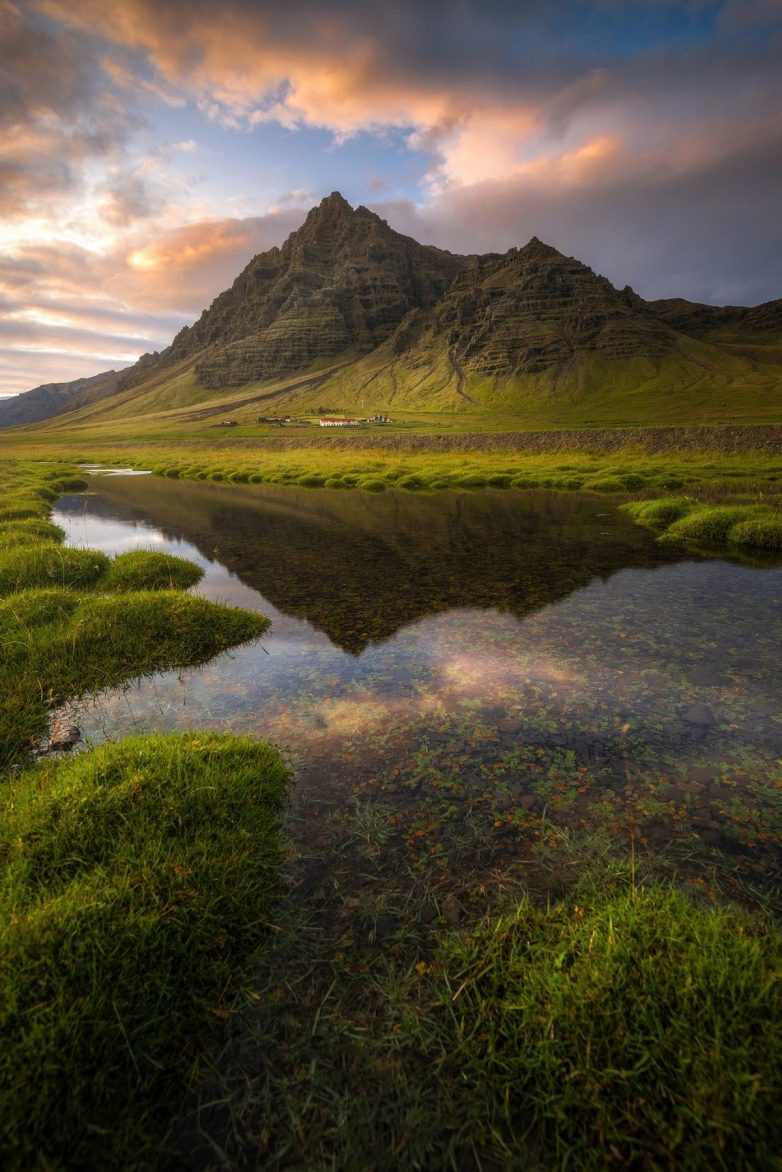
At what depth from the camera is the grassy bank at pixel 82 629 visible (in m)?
10.5

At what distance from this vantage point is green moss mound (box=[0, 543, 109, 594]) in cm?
1650

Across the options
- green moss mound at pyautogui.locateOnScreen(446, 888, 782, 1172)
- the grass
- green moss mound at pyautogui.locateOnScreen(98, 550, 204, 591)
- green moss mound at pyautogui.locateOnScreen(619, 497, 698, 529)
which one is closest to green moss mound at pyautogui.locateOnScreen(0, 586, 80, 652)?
green moss mound at pyautogui.locateOnScreen(98, 550, 204, 591)

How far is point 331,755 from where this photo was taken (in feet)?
28.2

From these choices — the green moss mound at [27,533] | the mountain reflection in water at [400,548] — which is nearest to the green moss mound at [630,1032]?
the mountain reflection in water at [400,548]

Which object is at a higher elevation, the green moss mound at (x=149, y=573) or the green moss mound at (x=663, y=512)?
the green moss mound at (x=149, y=573)

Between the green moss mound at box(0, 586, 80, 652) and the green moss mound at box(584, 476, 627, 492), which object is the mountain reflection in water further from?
the green moss mound at box(0, 586, 80, 652)

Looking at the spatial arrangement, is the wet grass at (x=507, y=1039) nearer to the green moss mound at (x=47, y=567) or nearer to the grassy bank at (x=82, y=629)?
the grassy bank at (x=82, y=629)

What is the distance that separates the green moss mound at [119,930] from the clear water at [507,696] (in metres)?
1.44

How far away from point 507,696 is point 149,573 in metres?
14.4

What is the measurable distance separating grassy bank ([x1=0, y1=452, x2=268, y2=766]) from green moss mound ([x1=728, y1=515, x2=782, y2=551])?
2227 cm

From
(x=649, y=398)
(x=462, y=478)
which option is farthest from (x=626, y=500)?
(x=649, y=398)

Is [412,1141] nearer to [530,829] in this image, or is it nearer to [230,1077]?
[230,1077]

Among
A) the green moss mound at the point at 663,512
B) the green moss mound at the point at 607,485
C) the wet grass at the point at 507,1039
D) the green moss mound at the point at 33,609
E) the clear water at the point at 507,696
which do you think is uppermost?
the green moss mound at the point at 33,609

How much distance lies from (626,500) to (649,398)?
545 feet
